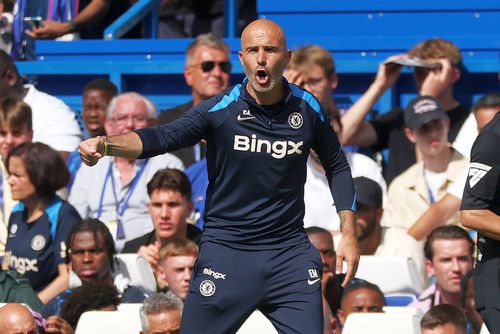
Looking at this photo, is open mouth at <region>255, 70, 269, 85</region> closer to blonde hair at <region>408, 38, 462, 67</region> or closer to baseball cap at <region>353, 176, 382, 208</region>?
baseball cap at <region>353, 176, 382, 208</region>

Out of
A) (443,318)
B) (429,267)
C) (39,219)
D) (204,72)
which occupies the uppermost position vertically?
(204,72)

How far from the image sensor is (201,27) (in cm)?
1232

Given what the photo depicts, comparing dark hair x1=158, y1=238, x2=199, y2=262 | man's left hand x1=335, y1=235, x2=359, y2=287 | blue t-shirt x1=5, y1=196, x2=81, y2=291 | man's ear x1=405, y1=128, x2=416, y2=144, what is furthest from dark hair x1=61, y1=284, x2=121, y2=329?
Answer: man's ear x1=405, y1=128, x2=416, y2=144

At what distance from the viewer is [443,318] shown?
7246 millimetres

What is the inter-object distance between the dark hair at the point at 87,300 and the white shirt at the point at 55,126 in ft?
8.33

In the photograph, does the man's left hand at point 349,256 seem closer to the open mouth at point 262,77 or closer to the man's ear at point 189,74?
the open mouth at point 262,77

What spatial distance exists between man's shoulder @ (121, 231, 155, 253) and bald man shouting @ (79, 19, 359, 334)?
2944 millimetres

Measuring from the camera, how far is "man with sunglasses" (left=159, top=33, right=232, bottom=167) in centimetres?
988

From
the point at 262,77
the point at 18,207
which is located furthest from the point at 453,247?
the point at 18,207

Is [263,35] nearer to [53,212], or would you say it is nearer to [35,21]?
[53,212]

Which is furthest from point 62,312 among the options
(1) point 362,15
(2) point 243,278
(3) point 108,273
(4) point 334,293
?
(1) point 362,15

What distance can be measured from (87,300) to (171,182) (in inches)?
48.1

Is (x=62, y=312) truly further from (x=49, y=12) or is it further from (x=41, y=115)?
(x=49, y=12)

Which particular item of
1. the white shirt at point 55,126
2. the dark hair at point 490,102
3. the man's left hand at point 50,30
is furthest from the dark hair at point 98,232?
the man's left hand at point 50,30
